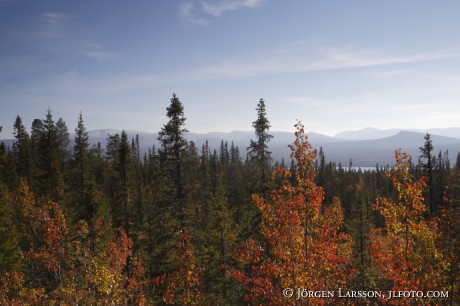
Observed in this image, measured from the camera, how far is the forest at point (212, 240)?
362 inches

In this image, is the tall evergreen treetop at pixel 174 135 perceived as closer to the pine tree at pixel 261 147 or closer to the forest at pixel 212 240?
the forest at pixel 212 240

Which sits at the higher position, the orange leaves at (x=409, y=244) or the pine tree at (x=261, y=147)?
the pine tree at (x=261, y=147)

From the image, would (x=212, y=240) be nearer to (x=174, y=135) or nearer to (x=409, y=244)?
(x=174, y=135)

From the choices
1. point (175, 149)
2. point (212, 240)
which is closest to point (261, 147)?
point (175, 149)

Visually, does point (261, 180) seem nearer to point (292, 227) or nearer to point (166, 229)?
point (166, 229)

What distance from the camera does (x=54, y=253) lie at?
1262 cm

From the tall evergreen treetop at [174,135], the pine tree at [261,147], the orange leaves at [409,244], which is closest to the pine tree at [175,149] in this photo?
the tall evergreen treetop at [174,135]

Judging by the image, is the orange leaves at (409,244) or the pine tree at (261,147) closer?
the orange leaves at (409,244)

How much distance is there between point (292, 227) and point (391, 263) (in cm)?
463

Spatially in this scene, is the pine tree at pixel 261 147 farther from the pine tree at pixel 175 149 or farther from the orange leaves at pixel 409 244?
the orange leaves at pixel 409 244

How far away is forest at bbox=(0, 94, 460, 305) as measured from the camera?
30.2ft

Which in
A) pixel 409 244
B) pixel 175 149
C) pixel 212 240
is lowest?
pixel 212 240

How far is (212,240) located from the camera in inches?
1089

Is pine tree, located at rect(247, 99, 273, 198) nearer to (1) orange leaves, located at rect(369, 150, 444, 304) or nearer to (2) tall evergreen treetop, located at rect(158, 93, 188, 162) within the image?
(2) tall evergreen treetop, located at rect(158, 93, 188, 162)
